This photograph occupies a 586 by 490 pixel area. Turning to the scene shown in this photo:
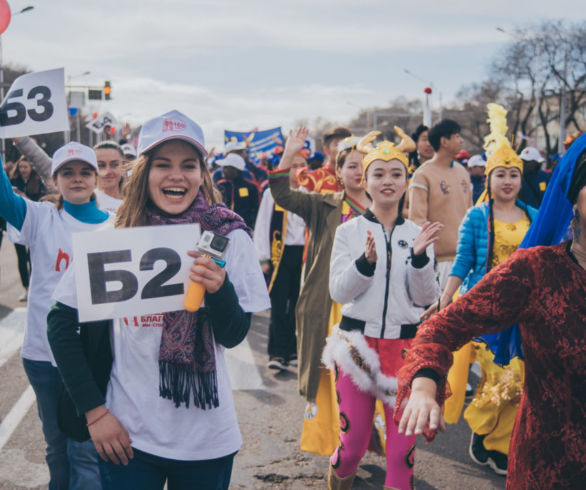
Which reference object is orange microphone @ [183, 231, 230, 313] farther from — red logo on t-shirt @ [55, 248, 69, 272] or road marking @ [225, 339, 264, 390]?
road marking @ [225, 339, 264, 390]

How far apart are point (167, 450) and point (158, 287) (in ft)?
1.80

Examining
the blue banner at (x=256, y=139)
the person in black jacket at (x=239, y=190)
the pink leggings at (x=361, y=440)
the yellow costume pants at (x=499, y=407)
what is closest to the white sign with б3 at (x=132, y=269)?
the pink leggings at (x=361, y=440)

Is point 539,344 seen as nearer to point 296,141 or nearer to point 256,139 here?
point 296,141

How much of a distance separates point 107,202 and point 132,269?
3.15m

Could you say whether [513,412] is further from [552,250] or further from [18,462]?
[18,462]

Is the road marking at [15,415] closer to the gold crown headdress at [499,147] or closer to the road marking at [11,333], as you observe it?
the road marking at [11,333]

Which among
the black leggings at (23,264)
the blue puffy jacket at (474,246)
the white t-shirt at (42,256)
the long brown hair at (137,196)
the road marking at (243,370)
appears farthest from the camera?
the black leggings at (23,264)

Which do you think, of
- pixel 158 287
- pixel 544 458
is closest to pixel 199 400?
pixel 158 287

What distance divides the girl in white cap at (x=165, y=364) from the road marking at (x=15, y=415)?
294 centimetres

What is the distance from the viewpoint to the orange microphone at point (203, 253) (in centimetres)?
208

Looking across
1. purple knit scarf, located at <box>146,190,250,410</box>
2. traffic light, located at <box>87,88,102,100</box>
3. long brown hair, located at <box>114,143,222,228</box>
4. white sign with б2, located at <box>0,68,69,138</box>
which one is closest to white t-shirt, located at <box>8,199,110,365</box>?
white sign with б2, located at <box>0,68,69,138</box>

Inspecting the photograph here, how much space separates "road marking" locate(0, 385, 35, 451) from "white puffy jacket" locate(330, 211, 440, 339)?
2836 millimetres

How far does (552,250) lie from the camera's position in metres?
2.03

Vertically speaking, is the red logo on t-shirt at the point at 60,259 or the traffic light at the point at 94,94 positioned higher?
the traffic light at the point at 94,94
